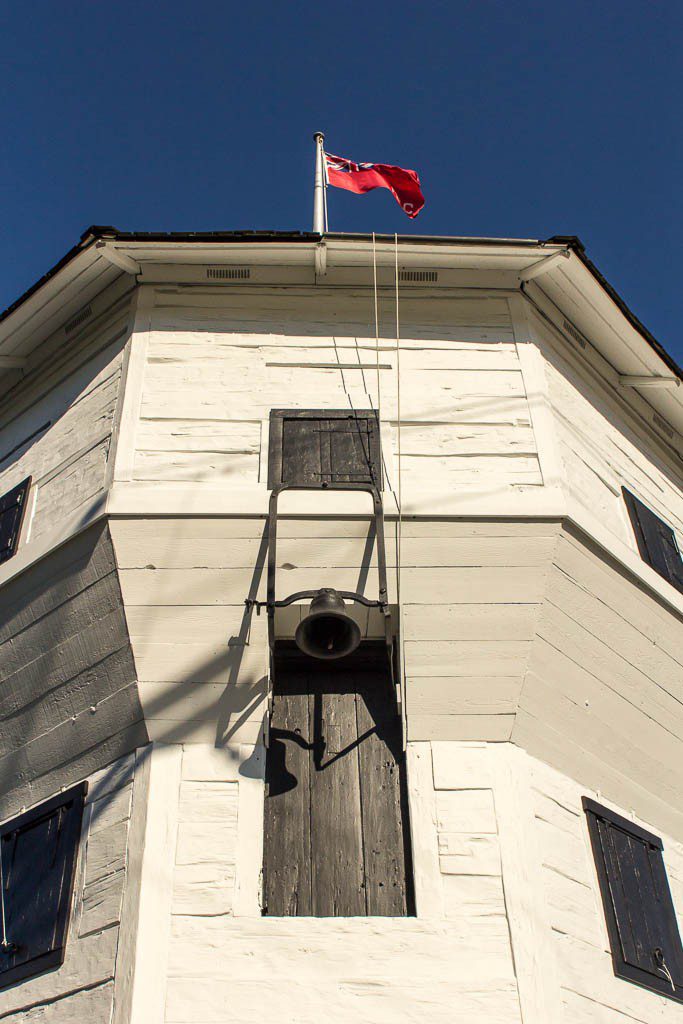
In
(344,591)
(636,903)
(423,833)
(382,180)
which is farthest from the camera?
(382,180)

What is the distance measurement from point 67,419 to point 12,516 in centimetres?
91

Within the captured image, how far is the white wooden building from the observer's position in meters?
5.47

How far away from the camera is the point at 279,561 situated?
6.70 meters

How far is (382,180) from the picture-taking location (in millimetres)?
10141

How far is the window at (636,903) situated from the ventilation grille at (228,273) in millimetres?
4993

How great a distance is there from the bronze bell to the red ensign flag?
5.30m

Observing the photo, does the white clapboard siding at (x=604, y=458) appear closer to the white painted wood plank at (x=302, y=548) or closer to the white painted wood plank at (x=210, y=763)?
the white painted wood plank at (x=302, y=548)

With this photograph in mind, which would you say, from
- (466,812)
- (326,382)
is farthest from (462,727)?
(326,382)

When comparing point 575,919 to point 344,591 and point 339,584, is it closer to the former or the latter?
point 344,591

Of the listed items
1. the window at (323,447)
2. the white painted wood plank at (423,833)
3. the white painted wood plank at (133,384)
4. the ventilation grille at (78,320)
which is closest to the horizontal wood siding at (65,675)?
the white painted wood plank at (133,384)

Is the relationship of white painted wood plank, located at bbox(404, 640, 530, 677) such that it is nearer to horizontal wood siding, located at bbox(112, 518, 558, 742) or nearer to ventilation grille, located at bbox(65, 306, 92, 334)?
horizontal wood siding, located at bbox(112, 518, 558, 742)

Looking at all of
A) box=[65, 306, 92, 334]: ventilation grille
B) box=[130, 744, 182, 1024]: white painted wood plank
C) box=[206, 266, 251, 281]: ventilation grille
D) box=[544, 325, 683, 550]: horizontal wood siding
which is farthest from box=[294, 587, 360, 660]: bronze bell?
box=[65, 306, 92, 334]: ventilation grille

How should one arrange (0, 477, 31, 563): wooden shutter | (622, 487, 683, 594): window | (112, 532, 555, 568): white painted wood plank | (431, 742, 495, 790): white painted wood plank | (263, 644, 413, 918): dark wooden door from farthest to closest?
1. (622, 487, 683, 594): window
2. (0, 477, 31, 563): wooden shutter
3. (112, 532, 555, 568): white painted wood plank
4. (431, 742, 495, 790): white painted wood plank
5. (263, 644, 413, 918): dark wooden door

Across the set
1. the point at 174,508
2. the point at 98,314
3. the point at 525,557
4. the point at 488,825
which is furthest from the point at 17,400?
the point at 488,825
